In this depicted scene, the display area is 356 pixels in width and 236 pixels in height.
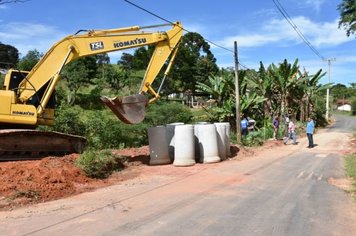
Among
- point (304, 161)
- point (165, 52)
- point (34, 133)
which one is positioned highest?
point (165, 52)

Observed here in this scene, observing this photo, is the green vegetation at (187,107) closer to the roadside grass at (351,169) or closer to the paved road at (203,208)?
the paved road at (203,208)

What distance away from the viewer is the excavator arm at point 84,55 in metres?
14.2

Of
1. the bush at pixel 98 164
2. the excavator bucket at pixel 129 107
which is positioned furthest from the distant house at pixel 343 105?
the bush at pixel 98 164

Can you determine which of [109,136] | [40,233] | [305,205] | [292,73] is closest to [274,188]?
[305,205]

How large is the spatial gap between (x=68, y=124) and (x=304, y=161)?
452 inches

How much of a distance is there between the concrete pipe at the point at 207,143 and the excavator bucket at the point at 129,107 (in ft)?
9.56

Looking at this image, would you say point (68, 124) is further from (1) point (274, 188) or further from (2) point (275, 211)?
(2) point (275, 211)

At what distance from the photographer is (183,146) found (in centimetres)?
1562

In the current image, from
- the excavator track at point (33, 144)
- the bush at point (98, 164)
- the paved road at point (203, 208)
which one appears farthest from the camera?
the excavator track at point (33, 144)

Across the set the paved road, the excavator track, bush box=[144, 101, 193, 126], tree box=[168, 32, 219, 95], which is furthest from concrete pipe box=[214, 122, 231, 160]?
tree box=[168, 32, 219, 95]

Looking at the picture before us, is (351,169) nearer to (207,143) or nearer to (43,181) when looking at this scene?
(207,143)

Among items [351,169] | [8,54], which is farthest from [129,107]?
[8,54]

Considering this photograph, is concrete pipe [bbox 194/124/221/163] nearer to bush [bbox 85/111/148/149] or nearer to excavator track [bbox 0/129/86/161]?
excavator track [bbox 0/129/86/161]

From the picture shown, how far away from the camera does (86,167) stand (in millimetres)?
12508
